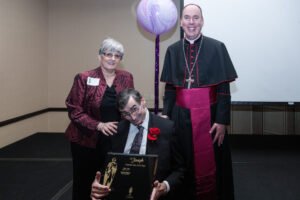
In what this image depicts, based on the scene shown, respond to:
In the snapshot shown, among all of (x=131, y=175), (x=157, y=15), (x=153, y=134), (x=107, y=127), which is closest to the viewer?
(x=131, y=175)

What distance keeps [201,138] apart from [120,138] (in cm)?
70

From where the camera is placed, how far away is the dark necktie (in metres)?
1.60

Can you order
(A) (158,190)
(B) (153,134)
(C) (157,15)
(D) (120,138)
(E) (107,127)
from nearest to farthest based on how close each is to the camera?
1. (A) (158,190)
2. (B) (153,134)
3. (D) (120,138)
4. (E) (107,127)
5. (C) (157,15)

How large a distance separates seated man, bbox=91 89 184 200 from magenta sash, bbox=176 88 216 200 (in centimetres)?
55

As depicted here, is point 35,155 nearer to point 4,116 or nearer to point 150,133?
point 4,116

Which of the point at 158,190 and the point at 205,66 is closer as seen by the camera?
the point at 158,190

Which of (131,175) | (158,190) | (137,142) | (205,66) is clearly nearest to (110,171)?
(131,175)

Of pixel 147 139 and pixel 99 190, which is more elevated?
pixel 147 139

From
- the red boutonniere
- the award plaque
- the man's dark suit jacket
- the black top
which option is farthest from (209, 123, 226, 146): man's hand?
the award plaque

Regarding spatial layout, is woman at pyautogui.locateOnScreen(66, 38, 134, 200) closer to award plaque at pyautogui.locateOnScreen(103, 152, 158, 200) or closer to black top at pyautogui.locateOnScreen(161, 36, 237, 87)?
black top at pyautogui.locateOnScreen(161, 36, 237, 87)

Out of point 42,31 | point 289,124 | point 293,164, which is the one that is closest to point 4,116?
point 42,31

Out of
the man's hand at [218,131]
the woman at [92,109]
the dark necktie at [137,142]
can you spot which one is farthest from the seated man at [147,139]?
the man's hand at [218,131]

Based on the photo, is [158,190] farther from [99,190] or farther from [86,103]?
[86,103]

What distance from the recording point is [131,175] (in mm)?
1260
